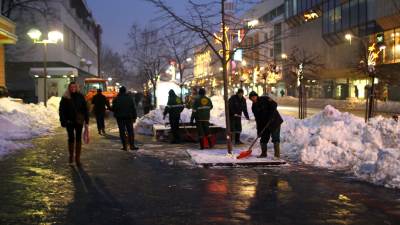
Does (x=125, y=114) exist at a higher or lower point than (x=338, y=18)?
lower

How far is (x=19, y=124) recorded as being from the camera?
21.2m

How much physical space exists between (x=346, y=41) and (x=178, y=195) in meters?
60.7

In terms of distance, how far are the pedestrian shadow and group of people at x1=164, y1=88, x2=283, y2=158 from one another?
437 cm

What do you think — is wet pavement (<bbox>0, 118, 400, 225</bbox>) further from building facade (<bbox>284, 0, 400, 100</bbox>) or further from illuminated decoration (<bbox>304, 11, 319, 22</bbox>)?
illuminated decoration (<bbox>304, 11, 319, 22</bbox>)

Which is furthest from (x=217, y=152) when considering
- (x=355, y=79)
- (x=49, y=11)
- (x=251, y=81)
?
(x=251, y=81)

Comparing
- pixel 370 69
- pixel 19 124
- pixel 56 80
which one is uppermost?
pixel 56 80

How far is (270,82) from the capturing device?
292 feet

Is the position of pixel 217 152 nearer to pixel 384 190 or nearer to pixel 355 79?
pixel 384 190

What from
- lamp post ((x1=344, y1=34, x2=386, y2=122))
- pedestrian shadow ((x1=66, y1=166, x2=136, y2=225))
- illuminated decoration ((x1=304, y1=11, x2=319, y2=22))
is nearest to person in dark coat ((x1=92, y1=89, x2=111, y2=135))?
lamp post ((x1=344, y1=34, x2=386, y2=122))

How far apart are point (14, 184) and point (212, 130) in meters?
8.54

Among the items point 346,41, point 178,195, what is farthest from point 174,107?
point 346,41

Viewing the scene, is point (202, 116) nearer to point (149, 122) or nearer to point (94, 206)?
point (149, 122)

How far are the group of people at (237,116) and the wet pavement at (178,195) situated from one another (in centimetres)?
125

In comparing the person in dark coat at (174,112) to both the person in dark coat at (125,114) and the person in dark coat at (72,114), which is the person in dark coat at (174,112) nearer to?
the person in dark coat at (125,114)
